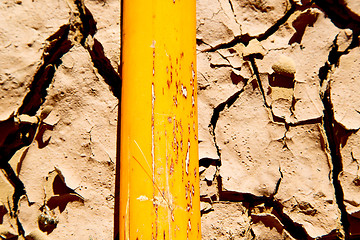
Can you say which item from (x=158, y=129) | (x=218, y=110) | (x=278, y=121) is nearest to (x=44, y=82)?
(x=158, y=129)

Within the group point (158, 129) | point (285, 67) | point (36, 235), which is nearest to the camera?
point (158, 129)

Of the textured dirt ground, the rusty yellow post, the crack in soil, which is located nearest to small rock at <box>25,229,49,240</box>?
the textured dirt ground

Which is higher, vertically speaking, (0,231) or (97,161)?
(97,161)

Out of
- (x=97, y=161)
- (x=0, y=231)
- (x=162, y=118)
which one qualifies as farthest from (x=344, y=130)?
(x=0, y=231)

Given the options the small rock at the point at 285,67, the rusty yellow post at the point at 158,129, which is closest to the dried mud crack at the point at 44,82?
the rusty yellow post at the point at 158,129

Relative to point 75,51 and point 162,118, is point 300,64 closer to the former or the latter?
point 162,118

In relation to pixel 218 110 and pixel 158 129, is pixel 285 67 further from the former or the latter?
pixel 158 129

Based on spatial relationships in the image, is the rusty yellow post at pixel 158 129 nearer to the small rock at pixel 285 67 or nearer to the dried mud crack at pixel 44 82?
the dried mud crack at pixel 44 82
